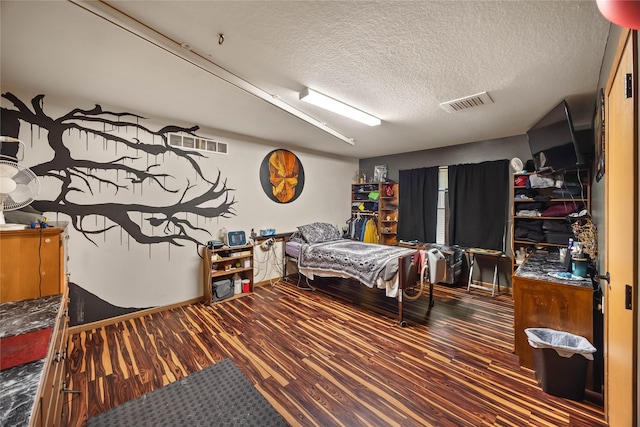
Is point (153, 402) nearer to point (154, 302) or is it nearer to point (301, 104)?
point (154, 302)

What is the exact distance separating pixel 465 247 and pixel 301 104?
392cm

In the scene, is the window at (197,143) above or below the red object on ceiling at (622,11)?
above

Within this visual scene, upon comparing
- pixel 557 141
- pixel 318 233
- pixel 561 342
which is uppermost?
pixel 557 141

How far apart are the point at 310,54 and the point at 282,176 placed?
3.00 m

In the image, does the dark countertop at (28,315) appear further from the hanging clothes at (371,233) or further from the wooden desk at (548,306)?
the hanging clothes at (371,233)

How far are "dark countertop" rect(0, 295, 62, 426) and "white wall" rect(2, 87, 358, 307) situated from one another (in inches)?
57.7

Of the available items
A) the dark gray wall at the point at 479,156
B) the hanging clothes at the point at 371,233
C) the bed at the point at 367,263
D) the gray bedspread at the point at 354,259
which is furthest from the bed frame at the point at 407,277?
the hanging clothes at the point at 371,233

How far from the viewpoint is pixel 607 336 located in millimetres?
1565

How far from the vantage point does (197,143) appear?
3.77 meters

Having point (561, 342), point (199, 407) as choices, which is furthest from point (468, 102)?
point (199, 407)

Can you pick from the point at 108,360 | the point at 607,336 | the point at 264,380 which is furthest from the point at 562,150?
the point at 108,360

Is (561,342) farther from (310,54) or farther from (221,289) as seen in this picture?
(221,289)

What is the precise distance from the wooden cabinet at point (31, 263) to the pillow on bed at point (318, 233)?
10.7 feet

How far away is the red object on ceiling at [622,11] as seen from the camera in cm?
59
